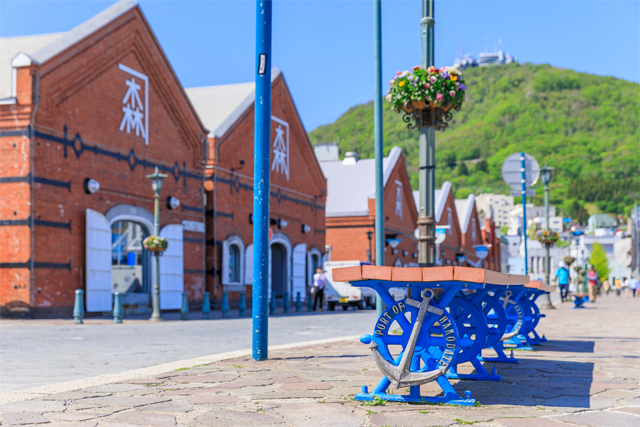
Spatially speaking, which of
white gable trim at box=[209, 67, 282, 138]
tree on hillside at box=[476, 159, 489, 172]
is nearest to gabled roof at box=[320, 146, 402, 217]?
white gable trim at box=[209, 67, 282, 138]

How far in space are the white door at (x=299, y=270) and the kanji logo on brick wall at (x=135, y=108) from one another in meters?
10.7

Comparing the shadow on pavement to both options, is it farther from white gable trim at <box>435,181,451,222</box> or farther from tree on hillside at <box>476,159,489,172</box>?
tree on hillside at <box>476,159,489,172</box>

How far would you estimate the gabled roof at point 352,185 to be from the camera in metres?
38.9

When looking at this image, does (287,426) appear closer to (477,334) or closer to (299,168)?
(477,334)

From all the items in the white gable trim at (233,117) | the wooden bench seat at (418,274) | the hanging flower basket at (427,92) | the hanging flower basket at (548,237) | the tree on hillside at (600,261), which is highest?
the white gable trim at (233,117)

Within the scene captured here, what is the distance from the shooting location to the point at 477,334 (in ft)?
19.9

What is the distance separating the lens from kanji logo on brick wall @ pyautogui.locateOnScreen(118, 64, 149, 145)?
68.6 ft

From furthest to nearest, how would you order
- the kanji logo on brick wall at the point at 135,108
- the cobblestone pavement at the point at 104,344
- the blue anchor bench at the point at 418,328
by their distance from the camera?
1. the kanji logo on brick wall at the point at 135,108
2. the cobblestone pavement at the point at 104,344
3. the blue anchor bench at the point at 418,328

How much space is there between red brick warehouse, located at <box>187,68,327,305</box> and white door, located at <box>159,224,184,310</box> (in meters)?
1.87

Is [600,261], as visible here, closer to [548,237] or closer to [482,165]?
[482,165]

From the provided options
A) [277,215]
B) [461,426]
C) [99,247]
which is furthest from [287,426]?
[277,215]

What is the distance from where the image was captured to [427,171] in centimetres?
931

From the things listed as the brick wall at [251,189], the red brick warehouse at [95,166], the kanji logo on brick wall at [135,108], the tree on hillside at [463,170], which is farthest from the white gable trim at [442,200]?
the tree on hillside at [463,170]

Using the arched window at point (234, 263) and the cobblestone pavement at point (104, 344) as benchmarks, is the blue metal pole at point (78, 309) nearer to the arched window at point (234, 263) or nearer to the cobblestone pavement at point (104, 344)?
the cobblestone pavement at point (104, 344)
